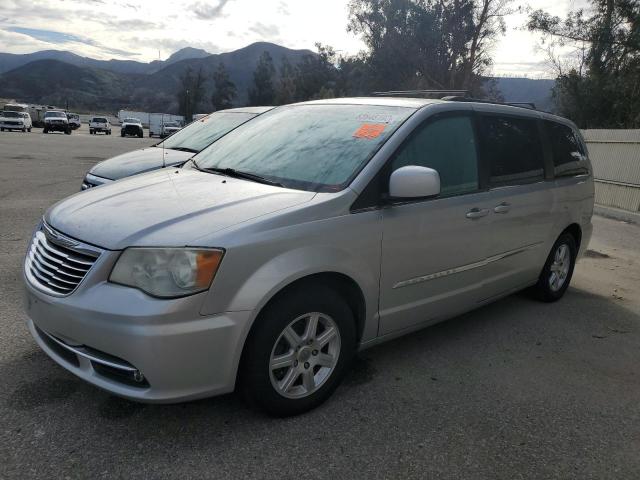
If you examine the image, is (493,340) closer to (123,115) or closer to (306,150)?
(306,150)

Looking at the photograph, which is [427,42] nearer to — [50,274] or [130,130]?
[130,130]

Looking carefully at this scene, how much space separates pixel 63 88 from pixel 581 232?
189275mm

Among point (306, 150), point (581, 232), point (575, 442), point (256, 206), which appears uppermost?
point (306, 150)

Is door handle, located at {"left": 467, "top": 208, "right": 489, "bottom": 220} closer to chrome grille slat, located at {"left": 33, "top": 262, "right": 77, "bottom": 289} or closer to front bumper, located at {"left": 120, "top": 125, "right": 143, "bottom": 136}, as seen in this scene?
chrome grille slat, located at {"left": 33, "top": 262, "right": 77, "bottom": 289}

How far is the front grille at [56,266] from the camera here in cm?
263

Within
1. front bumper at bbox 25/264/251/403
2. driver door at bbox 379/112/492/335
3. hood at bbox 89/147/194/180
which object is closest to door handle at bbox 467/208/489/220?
driver door at bbox 379/112/492/335

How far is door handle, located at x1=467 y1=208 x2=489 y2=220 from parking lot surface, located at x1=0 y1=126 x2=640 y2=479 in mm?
994

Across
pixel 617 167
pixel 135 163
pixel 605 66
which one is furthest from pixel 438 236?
pixel 605 66

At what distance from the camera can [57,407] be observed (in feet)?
9.46

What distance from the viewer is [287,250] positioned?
271cm

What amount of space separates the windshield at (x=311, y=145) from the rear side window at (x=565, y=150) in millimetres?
1924

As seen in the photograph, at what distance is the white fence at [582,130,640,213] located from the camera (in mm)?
11734

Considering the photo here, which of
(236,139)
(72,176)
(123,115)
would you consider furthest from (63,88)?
(236,139)

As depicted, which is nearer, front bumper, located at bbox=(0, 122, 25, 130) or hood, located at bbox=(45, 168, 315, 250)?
hood, located at bbox=(45, 168, 315, 250)
